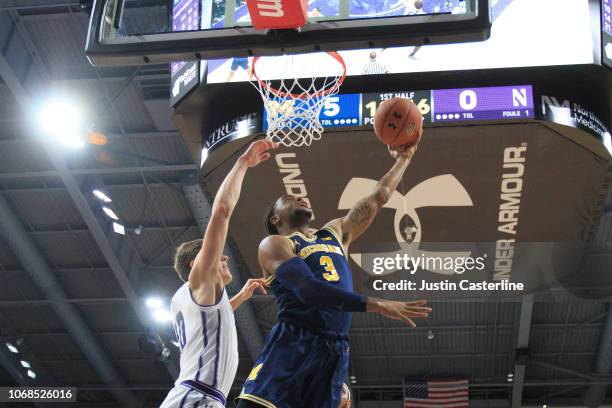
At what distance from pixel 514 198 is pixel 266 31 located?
5.12 m

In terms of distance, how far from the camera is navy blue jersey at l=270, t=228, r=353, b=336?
13.4 feet

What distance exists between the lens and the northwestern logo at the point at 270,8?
4809 mm

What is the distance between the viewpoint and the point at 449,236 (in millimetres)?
9836

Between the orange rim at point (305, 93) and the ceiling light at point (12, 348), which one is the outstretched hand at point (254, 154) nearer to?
the orange rim at point (305, 93)

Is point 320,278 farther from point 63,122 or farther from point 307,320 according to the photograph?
point 63,122

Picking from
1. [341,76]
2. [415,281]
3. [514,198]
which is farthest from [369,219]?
[415,281]

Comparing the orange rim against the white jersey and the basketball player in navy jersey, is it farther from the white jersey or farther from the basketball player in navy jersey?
the basketball player in navy jersey

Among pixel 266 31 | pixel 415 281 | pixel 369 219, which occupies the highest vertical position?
pixel 415 281

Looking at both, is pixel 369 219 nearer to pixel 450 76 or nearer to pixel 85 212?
pixel 450 76

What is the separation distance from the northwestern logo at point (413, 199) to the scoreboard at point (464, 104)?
1042 mm

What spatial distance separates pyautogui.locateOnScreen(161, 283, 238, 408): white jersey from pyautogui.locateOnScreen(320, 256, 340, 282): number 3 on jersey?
0.82 m

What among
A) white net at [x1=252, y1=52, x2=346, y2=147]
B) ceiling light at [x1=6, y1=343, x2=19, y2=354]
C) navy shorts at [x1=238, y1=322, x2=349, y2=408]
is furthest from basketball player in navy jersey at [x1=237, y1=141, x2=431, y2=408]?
ceiling light at [x1=6, y1=343, x2=19, y2=354]

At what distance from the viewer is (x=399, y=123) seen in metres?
5.29

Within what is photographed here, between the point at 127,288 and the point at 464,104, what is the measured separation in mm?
9558
